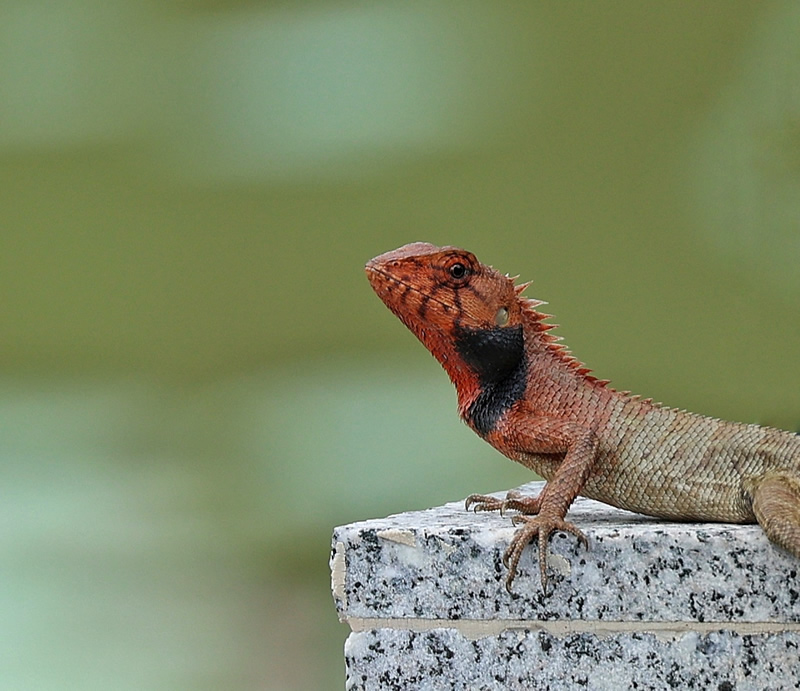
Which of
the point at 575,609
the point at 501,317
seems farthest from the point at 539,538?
the point at 501,317

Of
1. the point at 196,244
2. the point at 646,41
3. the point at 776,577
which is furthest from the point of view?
the point at 196,244

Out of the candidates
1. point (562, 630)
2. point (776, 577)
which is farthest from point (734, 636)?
point (562, 630)

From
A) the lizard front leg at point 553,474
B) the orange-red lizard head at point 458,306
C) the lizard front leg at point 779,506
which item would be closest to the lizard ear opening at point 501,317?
the orange-red lizard head at point 458,306

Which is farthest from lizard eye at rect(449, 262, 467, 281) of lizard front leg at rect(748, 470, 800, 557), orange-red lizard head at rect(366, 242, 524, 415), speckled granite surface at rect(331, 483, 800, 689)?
lizard front leg at rect(748, 470, 800, 557)

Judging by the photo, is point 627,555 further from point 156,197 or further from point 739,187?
point 156,197

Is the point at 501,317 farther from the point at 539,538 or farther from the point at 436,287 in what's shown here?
the point at 539,538
